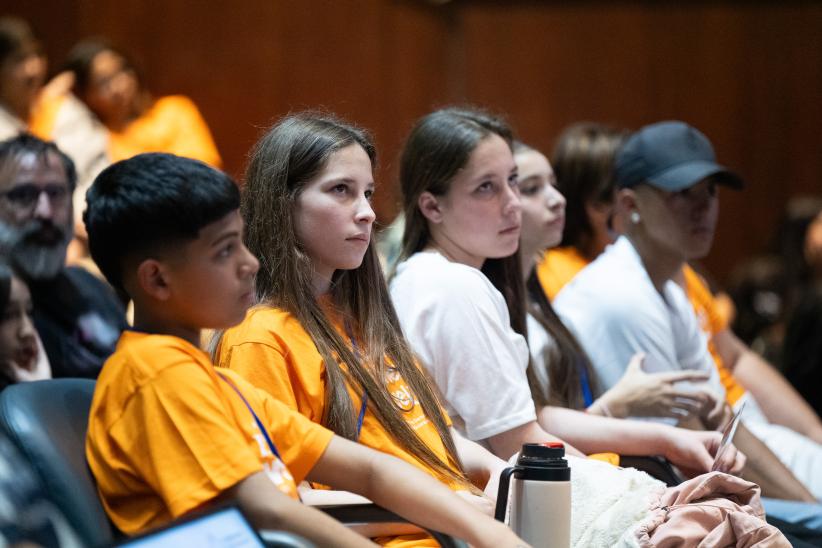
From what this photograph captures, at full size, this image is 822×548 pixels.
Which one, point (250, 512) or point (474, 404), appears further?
point (474, 404)

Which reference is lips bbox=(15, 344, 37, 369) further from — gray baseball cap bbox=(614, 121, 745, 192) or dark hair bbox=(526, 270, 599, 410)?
gray baseball cap bbox=(614, 121, 745, 192)

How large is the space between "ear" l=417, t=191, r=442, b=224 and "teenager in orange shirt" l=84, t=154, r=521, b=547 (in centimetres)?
100

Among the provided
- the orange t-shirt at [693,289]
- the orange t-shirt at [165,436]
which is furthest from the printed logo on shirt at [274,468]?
the orange t-shirt at [693,289]

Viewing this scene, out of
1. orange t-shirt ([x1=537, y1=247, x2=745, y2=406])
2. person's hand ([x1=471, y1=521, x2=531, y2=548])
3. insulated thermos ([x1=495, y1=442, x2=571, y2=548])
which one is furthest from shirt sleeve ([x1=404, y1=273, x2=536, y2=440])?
orange t-shirt ([x1=537, y1=247, x2=745, y2=406])

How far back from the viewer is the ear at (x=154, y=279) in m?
1.62

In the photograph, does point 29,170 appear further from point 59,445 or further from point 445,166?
point 59,445

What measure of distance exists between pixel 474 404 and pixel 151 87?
3785 millimetres

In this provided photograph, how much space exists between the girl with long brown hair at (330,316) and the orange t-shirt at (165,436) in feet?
1.20

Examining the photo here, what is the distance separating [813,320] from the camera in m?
4.19

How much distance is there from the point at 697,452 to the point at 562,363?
0.48 meters

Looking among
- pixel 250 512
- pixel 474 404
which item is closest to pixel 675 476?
pixel 474 404

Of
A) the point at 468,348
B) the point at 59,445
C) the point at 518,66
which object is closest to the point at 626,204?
the point at 468,348

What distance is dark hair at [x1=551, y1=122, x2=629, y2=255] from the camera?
12.4 feet

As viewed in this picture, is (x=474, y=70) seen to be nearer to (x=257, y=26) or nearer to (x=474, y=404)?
(x=257, y=26)
